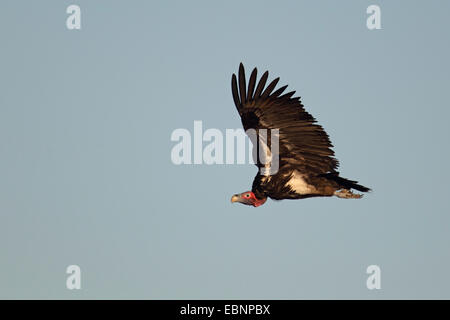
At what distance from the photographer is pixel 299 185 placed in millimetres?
38469

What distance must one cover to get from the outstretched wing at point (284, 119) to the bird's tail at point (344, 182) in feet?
0.46

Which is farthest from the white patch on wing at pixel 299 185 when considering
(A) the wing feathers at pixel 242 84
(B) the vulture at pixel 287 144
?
(A) the wing feathers at pixel 242 84

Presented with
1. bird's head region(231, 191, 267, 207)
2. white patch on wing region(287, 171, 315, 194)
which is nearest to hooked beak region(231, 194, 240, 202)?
bird's head region(231, 191, 267, 207)

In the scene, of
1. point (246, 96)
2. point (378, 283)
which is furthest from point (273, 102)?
point (378, 283)

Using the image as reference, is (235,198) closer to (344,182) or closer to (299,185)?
(299,185)

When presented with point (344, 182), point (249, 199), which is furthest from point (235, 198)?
point (344, 182)

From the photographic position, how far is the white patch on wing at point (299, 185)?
3841 cm

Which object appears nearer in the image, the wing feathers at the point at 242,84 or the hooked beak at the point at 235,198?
the wing feathers at the point at 242,84

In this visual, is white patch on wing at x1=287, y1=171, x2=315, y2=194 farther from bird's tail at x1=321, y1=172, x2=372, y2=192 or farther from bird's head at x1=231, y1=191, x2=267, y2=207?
bird's head at x1=231, y1=191, x2=267, y2=207

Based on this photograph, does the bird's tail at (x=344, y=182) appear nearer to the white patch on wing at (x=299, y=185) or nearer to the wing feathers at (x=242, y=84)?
the white patch on wing at (x=299, y=185)

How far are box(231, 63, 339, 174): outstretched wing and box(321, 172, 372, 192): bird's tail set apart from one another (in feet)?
0.46

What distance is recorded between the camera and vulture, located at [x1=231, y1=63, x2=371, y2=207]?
37.8 m
